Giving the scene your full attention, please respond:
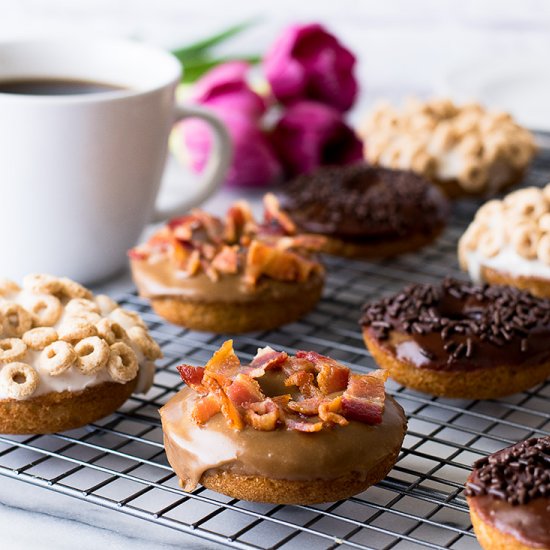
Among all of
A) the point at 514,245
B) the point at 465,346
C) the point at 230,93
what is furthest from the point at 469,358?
the point at 230,93

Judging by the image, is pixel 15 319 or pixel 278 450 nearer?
pixel 278 450

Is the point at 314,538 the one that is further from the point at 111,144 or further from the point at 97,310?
the point at 111,144

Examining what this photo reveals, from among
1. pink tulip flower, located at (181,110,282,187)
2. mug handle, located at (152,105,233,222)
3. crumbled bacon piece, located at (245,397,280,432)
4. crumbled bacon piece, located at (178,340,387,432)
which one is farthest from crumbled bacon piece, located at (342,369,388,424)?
pink tulip flower, located at (181,110,282,187)

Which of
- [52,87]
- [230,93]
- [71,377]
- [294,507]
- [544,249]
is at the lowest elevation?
[294,507]

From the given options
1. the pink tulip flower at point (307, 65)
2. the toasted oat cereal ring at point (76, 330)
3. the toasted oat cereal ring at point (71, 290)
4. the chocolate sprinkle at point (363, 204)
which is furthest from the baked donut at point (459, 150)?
the toasted oat cereal ring at point (76, 330)

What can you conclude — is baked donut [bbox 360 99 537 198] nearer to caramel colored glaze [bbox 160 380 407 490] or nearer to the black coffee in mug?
the black coffee in mug

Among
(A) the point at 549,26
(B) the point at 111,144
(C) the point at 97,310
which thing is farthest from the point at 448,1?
(C) the point at 97,310

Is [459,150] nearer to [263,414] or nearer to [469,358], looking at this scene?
[469,358]
